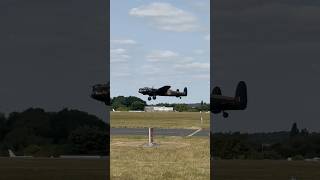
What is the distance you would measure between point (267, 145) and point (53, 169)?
5.14 meters

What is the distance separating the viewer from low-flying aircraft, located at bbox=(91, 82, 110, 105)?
11.1m

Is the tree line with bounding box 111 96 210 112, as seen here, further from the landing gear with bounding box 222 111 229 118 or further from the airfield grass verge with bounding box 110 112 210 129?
the landing gear with bounding box 222 111 229 118

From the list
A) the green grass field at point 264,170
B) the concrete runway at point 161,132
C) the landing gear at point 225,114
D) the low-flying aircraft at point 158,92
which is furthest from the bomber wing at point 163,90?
the landing gear at point 225,114

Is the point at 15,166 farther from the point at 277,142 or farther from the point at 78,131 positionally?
the point at 277,142

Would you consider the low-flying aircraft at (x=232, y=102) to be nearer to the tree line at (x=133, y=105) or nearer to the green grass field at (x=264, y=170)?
the green grass field at (x=264, y=170)

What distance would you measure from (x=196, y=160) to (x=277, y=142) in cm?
306

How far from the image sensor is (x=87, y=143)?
13914 mm

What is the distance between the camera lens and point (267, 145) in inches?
582

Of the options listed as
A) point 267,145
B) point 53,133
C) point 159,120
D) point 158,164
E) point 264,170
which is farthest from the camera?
point 159,120

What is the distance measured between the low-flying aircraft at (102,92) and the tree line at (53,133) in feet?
2.58

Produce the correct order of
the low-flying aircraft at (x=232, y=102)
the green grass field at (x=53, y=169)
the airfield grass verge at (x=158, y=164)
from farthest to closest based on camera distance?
1. the airfield grass verge at (x=158, y=164)
2. the low-flying aircraft at (x=232, y=102)
3. the green grass field at (x=53, y=169)

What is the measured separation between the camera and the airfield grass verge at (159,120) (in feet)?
102

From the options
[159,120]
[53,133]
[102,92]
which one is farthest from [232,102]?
[159,120]

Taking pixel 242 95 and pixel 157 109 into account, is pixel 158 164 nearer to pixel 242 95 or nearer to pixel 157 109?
pixel 242 95
